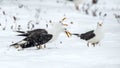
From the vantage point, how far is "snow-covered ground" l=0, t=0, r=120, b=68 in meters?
6.09

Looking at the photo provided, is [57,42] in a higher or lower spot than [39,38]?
lower

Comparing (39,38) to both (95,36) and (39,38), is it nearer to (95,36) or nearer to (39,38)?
→ (39,38)

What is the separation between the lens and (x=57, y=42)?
870 centimetres

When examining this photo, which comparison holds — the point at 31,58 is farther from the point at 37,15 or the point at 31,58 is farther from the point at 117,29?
the point at 37,15

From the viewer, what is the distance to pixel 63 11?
14.5 metres

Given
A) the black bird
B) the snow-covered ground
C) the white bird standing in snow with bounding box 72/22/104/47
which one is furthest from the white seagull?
the white bird standing in snow with bounding box 72/22/104/47

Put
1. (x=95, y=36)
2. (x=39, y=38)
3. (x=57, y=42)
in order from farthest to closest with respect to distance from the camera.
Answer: (x=57, y=42)
(x=95, y=36)
(x=39, y=38)

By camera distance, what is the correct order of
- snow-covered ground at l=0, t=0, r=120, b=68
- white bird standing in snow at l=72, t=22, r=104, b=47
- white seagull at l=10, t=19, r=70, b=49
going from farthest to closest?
white bird standing in snow at l=72, t=22, r=104, b=47
white seagull at l=10, t=19, r=70, b=49
snow-covered ground at l=0, t=0, r=120, b=68

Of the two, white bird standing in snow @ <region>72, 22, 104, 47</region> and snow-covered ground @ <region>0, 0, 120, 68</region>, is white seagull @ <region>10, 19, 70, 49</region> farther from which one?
white bird standing in snow @ <region>72, 22, 104, 47</region>

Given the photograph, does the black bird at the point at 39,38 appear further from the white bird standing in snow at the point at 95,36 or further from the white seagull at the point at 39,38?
the white bird standing in snow at the point at 95,36

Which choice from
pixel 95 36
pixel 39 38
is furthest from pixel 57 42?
pixel 39 38

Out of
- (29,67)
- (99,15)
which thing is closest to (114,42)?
(29,67)

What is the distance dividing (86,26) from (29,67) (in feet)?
20.1

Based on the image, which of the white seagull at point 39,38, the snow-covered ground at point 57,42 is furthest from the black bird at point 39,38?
the snow-covered ground at point 57,42
